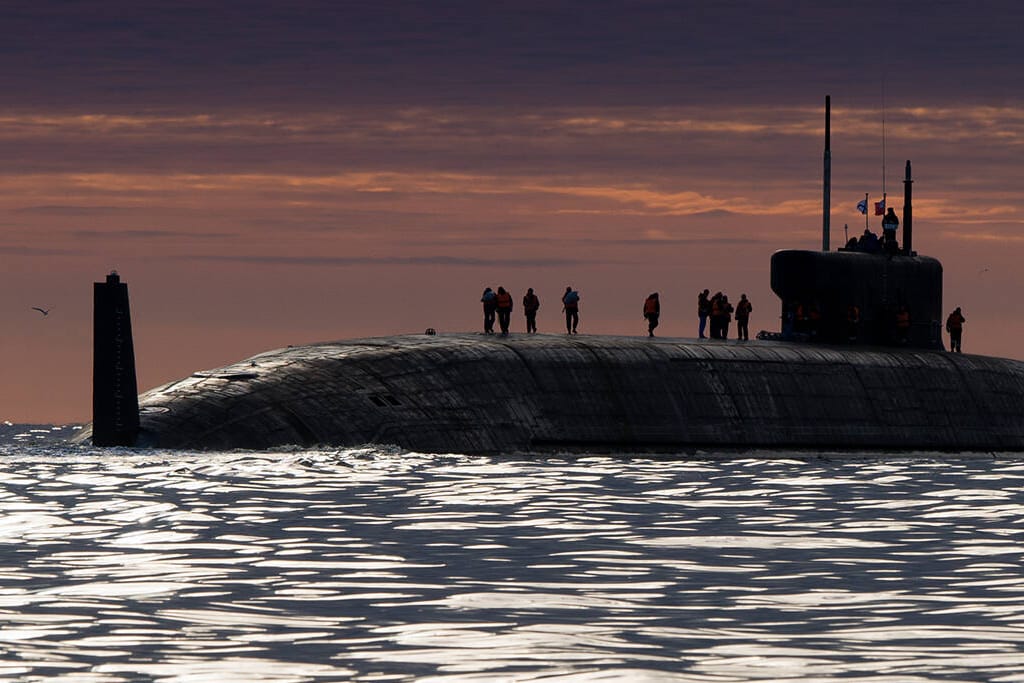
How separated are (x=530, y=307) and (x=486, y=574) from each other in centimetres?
2217

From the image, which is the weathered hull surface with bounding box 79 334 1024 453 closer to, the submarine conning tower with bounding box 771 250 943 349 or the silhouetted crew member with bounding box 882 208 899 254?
the submarine conning tower with bounding box 771 250 943 349

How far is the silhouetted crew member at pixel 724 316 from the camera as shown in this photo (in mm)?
42625

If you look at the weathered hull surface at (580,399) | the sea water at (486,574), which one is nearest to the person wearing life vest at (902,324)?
the weathered hull surface at (580,399)

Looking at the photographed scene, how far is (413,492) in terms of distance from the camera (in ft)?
86.7

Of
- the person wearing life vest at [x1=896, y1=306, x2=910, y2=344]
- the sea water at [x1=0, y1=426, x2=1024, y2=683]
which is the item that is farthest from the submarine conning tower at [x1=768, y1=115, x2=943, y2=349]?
the sea water at [x1=0, y1=426, x2=1024, y2=683]

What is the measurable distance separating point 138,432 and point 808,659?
63.6 ft

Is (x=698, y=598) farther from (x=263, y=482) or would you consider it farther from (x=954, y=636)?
(x=263, y=482)

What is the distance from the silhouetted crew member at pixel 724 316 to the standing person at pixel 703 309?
33 centimetres

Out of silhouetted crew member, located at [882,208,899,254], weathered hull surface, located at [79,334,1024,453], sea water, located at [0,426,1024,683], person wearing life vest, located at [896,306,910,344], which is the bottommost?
sea water, located at [0,426,1024,683]

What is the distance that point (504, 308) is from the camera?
3928cm

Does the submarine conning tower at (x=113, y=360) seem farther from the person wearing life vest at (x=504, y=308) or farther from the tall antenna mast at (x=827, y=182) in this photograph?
the tall antenna mast at (x=827, y=182)

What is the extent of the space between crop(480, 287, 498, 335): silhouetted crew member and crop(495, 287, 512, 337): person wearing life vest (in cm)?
11

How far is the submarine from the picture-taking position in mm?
31266

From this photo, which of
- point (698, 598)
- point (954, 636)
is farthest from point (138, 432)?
point (954, 636)
